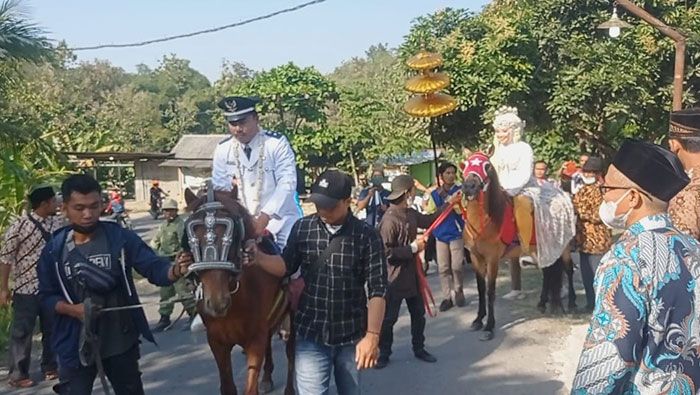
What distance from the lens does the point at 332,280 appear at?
14.9ft

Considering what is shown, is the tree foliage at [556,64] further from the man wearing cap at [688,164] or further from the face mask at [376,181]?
the man wearing cap at [688,164]

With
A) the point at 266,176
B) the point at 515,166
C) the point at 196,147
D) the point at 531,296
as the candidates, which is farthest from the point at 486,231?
the point at 196,147

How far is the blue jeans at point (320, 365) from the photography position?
4570 millimetres

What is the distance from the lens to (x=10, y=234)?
7.18 m

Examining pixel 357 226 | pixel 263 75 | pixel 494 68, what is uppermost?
pixel 263 75

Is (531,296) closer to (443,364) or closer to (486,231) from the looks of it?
(486,231)

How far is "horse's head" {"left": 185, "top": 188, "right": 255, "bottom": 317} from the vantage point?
172 inches

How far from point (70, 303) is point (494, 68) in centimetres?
976

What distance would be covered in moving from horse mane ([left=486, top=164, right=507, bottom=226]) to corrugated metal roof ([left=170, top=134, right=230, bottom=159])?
32.1 meters

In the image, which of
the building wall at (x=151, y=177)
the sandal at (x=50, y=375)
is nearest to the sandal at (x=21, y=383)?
the sandal at (x=50, y=375)

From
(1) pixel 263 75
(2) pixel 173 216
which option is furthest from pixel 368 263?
(1) pixel 263 75

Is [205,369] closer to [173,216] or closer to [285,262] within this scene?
[173,216]

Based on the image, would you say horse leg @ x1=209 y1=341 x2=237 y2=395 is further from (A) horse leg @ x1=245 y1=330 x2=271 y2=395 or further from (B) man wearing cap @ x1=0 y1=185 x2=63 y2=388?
(B) man wearing cap @ x1=0 y1=185 x2=63 y2=388

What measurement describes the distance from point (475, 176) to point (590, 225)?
1.89m
